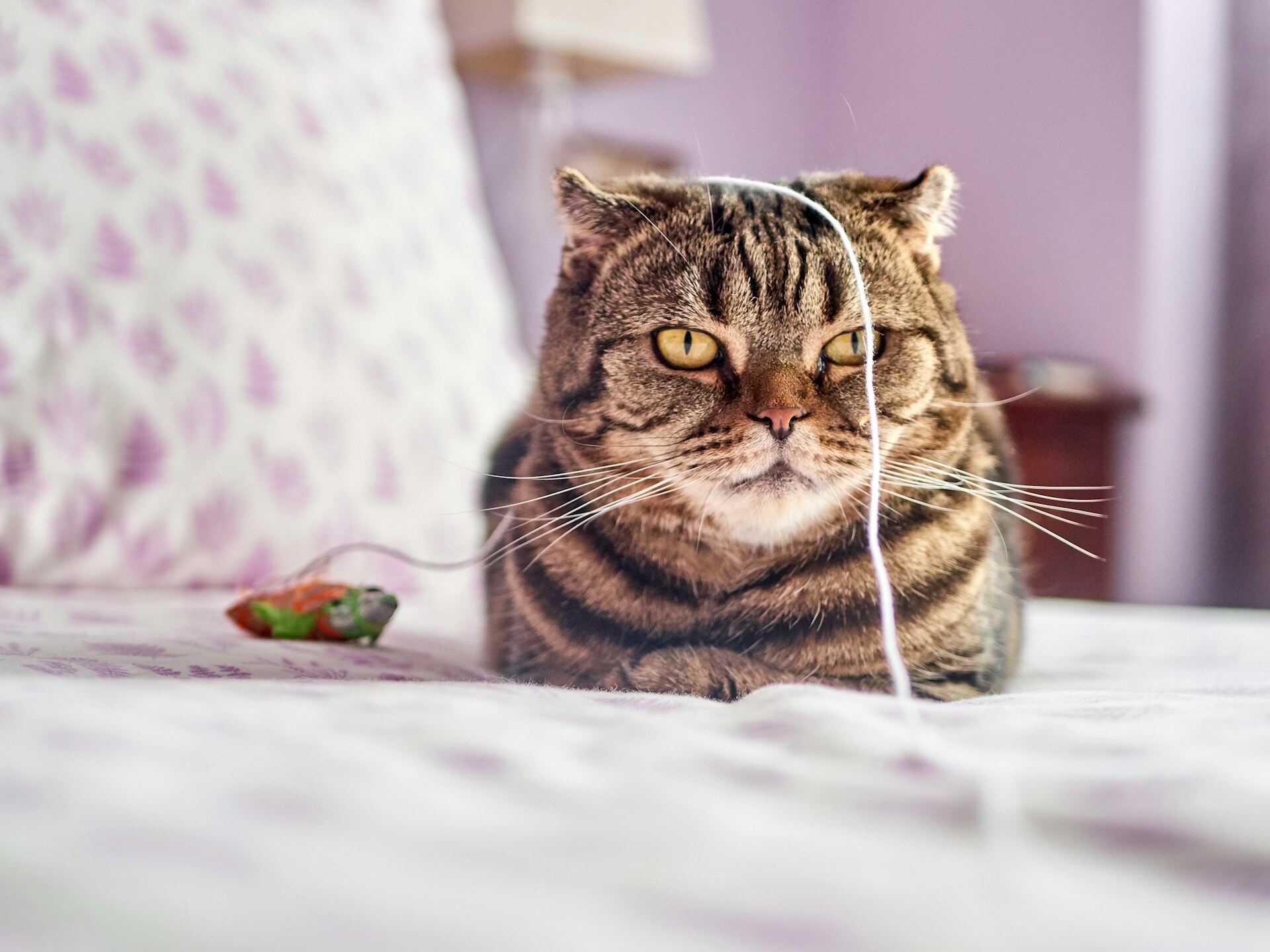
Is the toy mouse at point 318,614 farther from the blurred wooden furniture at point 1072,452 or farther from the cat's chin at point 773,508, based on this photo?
the blurred wooden furniture at point 1072,452

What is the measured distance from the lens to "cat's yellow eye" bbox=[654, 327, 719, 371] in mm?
733

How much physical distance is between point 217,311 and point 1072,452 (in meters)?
1.96

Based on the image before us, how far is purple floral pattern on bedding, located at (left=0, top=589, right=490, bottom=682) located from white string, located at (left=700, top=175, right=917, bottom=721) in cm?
29

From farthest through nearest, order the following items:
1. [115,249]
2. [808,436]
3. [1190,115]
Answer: [1190,115] → [115,249] → [808,436]

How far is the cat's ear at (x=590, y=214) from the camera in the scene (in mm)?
779

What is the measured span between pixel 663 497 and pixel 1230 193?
2782mm

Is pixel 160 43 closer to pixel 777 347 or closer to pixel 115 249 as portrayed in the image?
pixel 115 249

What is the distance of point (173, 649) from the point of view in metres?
0.70

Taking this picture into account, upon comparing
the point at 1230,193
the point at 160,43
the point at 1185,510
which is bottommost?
the point at 1185,510

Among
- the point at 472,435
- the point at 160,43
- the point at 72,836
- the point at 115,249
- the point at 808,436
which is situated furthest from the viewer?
the point at 472,435

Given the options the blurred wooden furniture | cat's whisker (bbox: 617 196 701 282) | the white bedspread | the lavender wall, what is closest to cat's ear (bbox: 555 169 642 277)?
cat's whisker (bbox: 617 196 701 282)

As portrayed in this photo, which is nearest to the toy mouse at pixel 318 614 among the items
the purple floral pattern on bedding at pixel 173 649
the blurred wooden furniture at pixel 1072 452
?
the purple floral pattern on bedding at pixel 173 649

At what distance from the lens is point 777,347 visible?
28.2 inches

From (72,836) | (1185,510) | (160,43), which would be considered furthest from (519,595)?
(1185,510)
